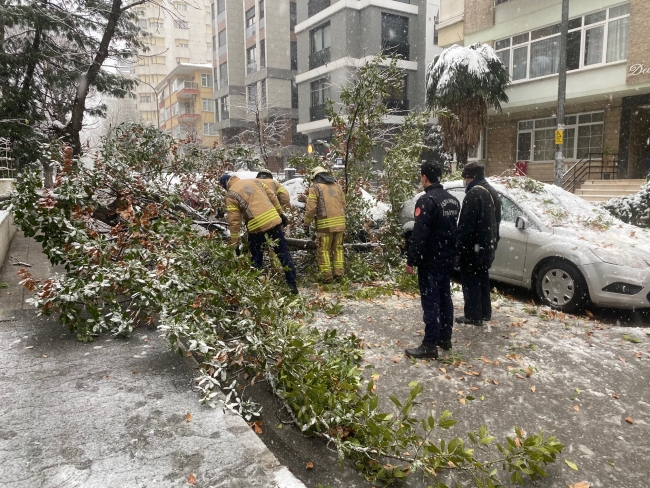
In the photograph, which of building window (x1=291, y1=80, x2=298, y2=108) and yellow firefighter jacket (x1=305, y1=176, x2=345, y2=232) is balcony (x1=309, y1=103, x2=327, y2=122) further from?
yellow firefighter jacket (x1=305, y1=176, x2=345, y2=232)

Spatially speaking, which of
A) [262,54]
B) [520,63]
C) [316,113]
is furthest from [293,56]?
[520,63]

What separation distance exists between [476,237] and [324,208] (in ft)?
7.47

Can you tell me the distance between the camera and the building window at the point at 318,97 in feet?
103

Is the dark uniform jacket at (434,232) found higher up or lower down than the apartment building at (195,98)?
lower down

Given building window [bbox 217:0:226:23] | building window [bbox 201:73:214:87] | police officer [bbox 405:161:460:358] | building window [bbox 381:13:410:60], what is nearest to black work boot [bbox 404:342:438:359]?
police officer [bbox 405:161:460:358]

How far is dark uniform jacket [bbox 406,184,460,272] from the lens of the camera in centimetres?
435

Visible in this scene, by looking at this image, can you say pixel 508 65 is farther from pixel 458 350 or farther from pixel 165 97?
pixel 165 97

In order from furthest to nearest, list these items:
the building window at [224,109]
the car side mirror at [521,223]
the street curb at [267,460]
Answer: the building window at [224,109]
the car side mirror at [521,223]
the street curb at [267,460]

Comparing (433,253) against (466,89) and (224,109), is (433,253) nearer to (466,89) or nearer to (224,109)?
(466,89)

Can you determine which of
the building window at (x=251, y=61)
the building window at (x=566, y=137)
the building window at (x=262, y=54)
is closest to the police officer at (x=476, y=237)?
the building window at (x=566, y=137)

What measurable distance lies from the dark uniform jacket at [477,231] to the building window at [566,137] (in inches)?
666

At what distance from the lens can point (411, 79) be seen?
31.0m

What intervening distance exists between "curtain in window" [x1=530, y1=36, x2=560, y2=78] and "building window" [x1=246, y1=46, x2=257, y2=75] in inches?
1089

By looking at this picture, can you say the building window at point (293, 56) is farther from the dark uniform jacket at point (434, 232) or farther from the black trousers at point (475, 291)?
the dark uniform jacket at point (434, 232)
